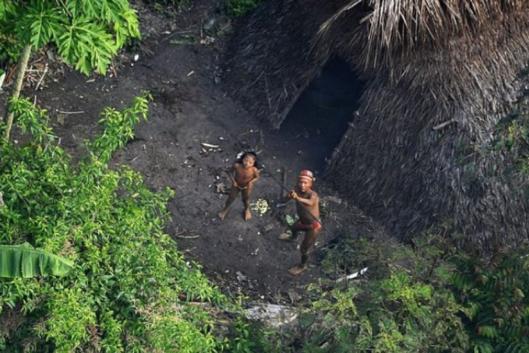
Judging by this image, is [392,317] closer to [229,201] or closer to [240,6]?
[229,201]

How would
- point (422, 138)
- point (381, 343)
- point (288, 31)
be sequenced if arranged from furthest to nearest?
1. point (288, 31)
2. point (422, 138)
3. point (381, 343)

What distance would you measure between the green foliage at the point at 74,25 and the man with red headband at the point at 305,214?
6.51ft

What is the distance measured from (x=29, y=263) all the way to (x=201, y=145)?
3.77m

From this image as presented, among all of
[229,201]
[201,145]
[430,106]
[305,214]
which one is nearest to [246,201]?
[229,201]

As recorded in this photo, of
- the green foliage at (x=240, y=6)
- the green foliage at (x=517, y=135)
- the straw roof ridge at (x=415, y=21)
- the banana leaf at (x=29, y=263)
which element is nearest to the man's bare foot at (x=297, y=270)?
the straw roof ridge at (x=415, y=21)

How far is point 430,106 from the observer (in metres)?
9.49

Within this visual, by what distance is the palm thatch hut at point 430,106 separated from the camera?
29.9 feet

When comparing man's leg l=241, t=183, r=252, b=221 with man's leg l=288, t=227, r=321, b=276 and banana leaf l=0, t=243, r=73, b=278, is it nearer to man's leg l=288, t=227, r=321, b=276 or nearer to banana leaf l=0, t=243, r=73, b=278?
man's leg l=288, t=227, r=321, b=276

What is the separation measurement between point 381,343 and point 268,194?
312 centimetres

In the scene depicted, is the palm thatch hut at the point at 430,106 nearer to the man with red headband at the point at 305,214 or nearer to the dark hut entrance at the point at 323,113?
the dark hut entrance at the point at 323,113

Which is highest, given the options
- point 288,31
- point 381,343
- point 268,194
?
point 288,31

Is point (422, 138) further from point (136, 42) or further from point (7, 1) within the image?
point (7, 1)

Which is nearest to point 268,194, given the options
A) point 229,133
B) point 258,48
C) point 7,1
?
point 229,133

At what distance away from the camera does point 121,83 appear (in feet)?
34.6
